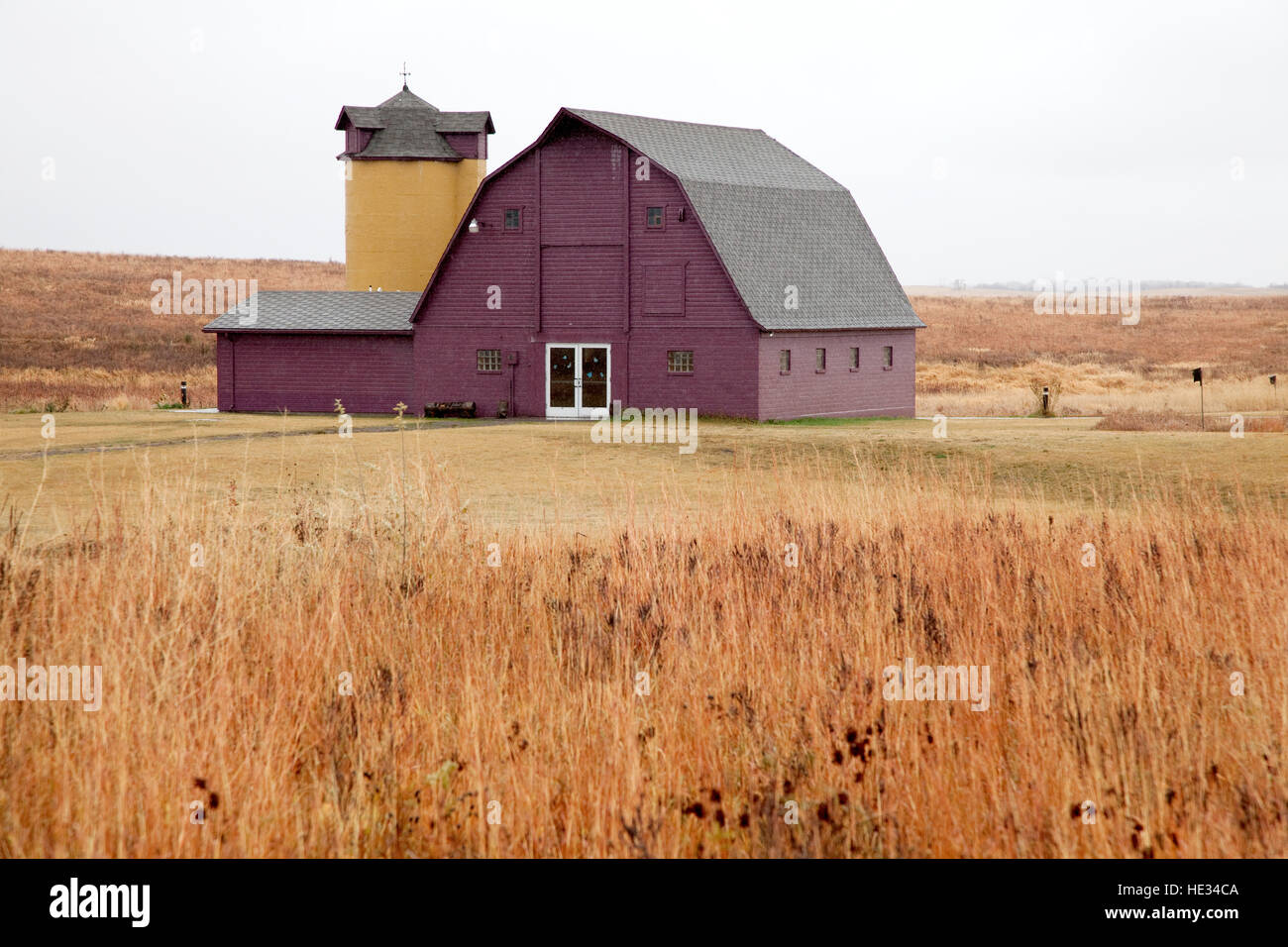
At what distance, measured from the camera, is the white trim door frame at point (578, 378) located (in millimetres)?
38281

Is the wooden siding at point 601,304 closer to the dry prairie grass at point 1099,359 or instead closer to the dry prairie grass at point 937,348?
the dry prairie grass at point 1099,359

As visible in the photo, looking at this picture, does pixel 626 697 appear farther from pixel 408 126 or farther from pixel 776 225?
pixel 408 126

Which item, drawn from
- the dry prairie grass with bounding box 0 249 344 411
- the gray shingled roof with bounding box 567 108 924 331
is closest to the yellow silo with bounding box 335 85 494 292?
the dry prairie grass with bounding box 0 249 344 411

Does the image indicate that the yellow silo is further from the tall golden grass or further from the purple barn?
the tall golden grass

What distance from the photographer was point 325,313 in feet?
140

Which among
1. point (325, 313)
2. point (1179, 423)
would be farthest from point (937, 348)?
point (1179, 423)

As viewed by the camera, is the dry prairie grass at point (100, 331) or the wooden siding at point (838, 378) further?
the dry prairie grass at point (100, 331)

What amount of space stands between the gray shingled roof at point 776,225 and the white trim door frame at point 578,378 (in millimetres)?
4530

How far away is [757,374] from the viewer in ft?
119

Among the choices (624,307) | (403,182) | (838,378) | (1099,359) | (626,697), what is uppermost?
(403,182)

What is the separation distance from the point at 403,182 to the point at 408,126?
6.51 feet

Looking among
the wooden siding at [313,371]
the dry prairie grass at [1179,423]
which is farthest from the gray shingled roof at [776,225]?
the wooden siding at [313,371]

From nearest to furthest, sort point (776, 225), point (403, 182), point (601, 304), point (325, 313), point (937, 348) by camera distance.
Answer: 1. point (601, 304)
2. point (776, 225)
3. point (325, 313)
4. point (403, 182)
5. point (937, 348)

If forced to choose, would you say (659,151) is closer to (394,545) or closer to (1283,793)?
(394,545)
